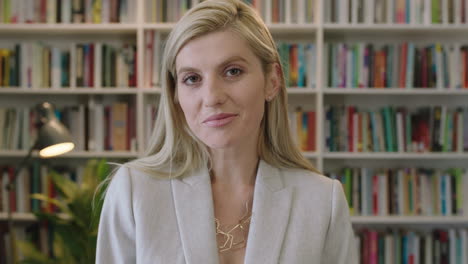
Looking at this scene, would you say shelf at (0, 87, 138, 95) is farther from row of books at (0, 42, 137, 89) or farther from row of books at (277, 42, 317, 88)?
row of books at (277, 42, 317, 88)

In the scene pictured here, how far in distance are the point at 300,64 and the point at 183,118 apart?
1.98 metres

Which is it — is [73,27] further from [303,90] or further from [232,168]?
[232,168]

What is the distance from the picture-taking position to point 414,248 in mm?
3234

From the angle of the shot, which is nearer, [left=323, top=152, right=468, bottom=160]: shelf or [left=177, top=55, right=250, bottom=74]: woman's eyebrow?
[left=177, top=55, right=250, bottom=74]: woman's eyebrow

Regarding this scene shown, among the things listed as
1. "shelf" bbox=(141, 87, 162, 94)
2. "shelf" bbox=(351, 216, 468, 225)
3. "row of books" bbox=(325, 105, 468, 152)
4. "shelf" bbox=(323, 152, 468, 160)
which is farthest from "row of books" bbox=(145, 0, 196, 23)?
"shelf" bbox=(351, 216, 468, 225)

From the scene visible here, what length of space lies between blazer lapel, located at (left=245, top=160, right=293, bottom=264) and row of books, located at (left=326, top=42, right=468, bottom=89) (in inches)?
77.5

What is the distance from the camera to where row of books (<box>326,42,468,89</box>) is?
317 cm

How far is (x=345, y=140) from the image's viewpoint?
3199mm

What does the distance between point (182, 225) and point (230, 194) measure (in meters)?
0.18

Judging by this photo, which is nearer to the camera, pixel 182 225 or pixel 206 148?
pixel 182 225

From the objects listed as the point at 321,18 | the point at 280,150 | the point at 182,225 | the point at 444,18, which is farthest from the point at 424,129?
the point at 182,225

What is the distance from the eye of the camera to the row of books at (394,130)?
3.18 meters

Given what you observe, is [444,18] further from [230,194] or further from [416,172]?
[230,194]

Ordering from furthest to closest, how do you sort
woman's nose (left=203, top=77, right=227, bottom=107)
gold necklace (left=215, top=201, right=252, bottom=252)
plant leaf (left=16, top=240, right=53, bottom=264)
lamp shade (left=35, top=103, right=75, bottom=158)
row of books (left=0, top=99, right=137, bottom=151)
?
row of books (left=0, top=99, right=137, bottom=151)
plant leaf (left=16, top=240, right=53, bottom=264)
lamp shade (left=35, top=103, right=75, bottom=158)
gold necklace (left=215, top=201, right=252, bottom=252)
woman's nose (left=203, top=77, right=227, bottom=107)
